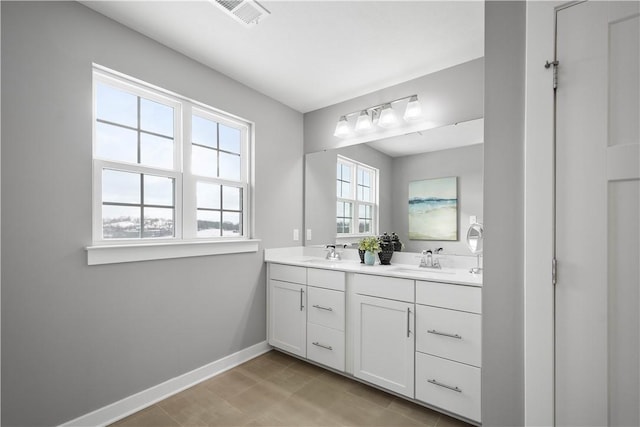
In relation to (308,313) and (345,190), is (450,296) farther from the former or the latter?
(345,190)

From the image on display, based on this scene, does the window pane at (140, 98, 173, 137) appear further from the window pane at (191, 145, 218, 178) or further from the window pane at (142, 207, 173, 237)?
the window pane at (142, 207, 173, 237)

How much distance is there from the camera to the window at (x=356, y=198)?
282 cm

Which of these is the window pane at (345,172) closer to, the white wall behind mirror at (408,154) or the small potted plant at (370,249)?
the white wall behind mirror at (408,154)

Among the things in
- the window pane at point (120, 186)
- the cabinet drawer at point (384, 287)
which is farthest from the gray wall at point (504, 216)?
the window pane at point (120, 186)

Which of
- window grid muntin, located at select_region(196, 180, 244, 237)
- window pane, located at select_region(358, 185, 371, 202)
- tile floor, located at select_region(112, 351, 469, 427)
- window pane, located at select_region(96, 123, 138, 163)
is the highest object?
window pane, located at select_region(96, 123, 138, 163)

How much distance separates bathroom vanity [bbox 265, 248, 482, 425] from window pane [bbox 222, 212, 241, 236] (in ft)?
1.62

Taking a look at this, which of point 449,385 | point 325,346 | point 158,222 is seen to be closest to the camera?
point 449,385

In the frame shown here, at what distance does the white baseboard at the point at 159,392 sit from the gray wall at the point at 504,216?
78.5 inches

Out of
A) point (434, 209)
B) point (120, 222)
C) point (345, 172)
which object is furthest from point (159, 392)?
point (434, 209)

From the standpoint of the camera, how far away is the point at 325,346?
2.40 meters

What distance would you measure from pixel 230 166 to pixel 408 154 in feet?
5.38

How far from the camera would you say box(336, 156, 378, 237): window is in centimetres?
282

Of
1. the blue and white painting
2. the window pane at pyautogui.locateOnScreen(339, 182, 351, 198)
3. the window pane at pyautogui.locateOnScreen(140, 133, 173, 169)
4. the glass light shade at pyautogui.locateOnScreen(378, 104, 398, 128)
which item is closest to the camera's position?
the window pane at pyautogui.locateOnScreen(140, 133, 173, 169)

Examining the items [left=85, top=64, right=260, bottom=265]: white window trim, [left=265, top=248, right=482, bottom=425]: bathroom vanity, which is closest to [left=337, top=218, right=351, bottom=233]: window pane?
[left=265, top=248, right=482, bottom=425]: bathroom vanity
